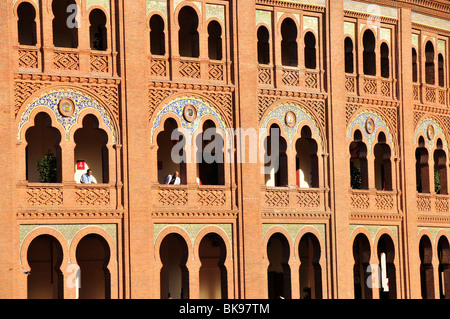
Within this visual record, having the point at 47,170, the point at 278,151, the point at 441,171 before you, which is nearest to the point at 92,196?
the point at 47,170

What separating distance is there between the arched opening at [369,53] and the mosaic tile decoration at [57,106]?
436 inches

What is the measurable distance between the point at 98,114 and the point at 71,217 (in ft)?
10.8

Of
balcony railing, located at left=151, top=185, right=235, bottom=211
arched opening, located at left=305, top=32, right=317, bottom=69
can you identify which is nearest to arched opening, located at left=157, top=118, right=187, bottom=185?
balcony railing, located at left=151, top=185, right=235, bottom=211

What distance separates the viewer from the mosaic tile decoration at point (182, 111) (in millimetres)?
37281

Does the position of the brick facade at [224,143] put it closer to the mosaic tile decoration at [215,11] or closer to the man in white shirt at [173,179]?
the mosaic tile decoration at [215,11]

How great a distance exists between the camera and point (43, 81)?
116 feet

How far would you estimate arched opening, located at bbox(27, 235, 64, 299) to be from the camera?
3762 cm

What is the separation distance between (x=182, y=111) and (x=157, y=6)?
3.40 meters

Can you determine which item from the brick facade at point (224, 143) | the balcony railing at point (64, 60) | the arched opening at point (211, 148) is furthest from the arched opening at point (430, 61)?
the balcony railing at point (64, 60)

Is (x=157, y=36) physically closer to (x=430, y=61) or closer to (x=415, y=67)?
(x=415, y=67)

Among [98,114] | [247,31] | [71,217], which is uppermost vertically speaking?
[247,31]

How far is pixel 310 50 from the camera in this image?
41250 mm

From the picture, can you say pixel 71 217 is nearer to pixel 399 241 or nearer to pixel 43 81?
pixel 43 81
